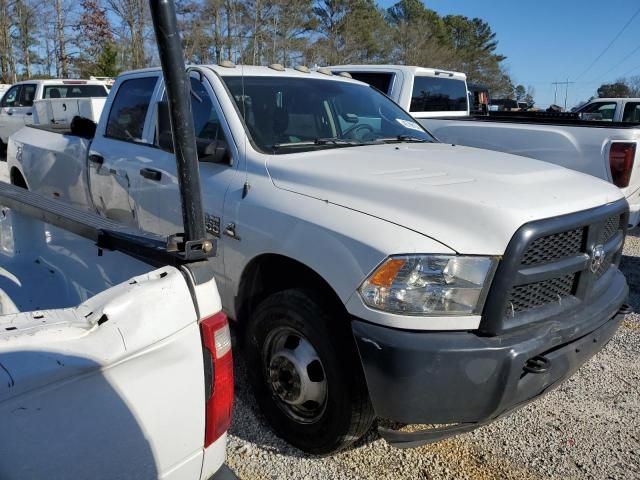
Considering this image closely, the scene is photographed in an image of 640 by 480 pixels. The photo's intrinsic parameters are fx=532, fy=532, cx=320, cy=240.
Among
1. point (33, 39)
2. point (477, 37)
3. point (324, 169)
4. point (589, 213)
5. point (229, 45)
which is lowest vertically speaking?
point (589, 213)

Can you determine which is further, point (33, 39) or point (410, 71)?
point (33, 39)

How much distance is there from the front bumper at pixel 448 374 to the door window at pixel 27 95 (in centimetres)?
1396

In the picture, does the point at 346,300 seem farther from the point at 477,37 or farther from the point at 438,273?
the point at 477,37

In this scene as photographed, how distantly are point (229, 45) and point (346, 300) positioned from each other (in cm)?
249

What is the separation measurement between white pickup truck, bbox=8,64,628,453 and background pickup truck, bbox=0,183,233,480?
0.79m

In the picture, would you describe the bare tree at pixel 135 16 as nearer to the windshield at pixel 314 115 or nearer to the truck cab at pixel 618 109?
the windshield at pixel 314 115

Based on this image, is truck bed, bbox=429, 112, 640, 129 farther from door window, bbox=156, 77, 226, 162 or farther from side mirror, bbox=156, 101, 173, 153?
side mirror, bbox=156, 101, 173, 153

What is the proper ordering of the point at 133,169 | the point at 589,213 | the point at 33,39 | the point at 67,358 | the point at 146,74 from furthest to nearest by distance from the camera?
the point at 33,39
the point at 146,74
the point at 133,169
the point at 589,213
the point at 67,358

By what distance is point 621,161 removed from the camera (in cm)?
473

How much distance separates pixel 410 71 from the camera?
7297 millimetres

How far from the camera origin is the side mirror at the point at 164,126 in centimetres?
293

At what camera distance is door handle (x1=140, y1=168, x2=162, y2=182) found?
348cm

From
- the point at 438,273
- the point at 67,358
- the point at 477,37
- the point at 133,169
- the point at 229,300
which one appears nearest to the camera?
the point at 67,358

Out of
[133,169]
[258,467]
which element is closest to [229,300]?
[258,467]
